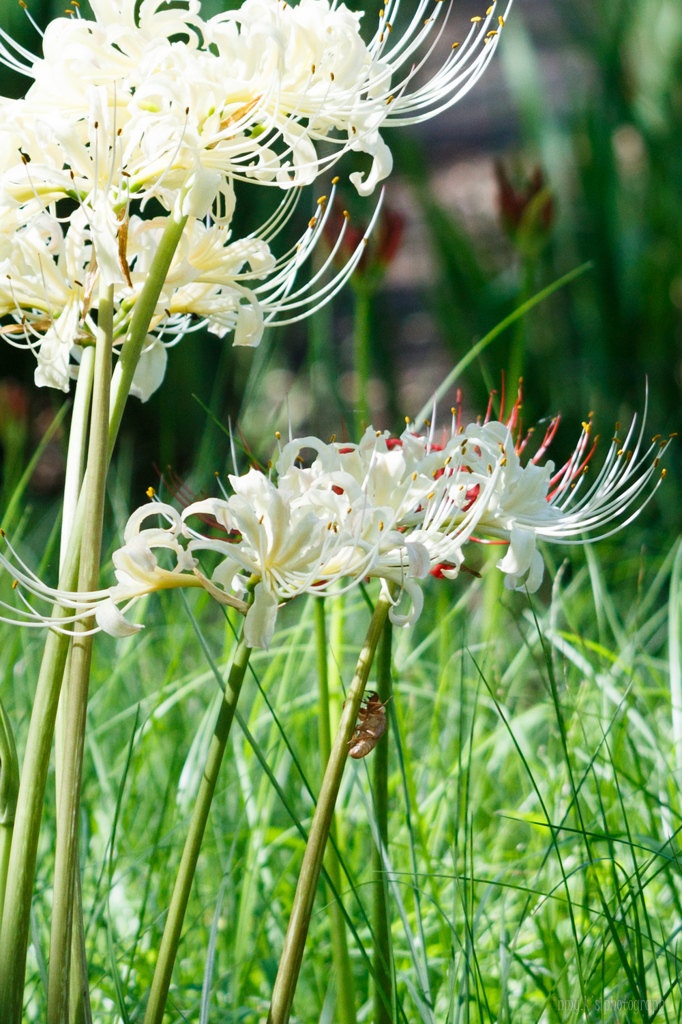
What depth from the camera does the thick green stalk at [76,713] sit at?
53 cm

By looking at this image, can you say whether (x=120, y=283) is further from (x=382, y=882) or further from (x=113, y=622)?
(x=382, y=882)

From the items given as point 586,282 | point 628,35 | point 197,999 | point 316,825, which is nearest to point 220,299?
point 316,825

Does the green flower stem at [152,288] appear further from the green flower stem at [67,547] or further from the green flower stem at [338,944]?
the green flower stem at [338,944]

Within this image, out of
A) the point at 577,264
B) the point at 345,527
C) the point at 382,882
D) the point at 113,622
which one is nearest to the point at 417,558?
the point at 345,527

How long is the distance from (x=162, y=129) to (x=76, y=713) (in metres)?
0.33

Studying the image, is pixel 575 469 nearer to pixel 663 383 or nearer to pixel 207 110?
pixel 207 110

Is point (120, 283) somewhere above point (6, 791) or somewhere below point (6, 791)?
above

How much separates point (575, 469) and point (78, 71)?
1.33ft

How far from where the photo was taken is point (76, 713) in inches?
21.5

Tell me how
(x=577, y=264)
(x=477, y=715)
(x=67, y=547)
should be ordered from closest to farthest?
(x=67, y=547) < (x=477, y=715) < (x=577, y=264)

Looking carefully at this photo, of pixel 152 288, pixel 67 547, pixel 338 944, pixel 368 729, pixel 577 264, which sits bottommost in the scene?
pixel 338 944

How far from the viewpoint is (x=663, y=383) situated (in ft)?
8.55

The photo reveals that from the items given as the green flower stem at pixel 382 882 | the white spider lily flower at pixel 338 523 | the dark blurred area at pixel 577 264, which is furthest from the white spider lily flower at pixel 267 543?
the dark blurred area at pixel 577 264

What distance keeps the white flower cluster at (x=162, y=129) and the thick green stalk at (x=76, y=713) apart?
6cm
